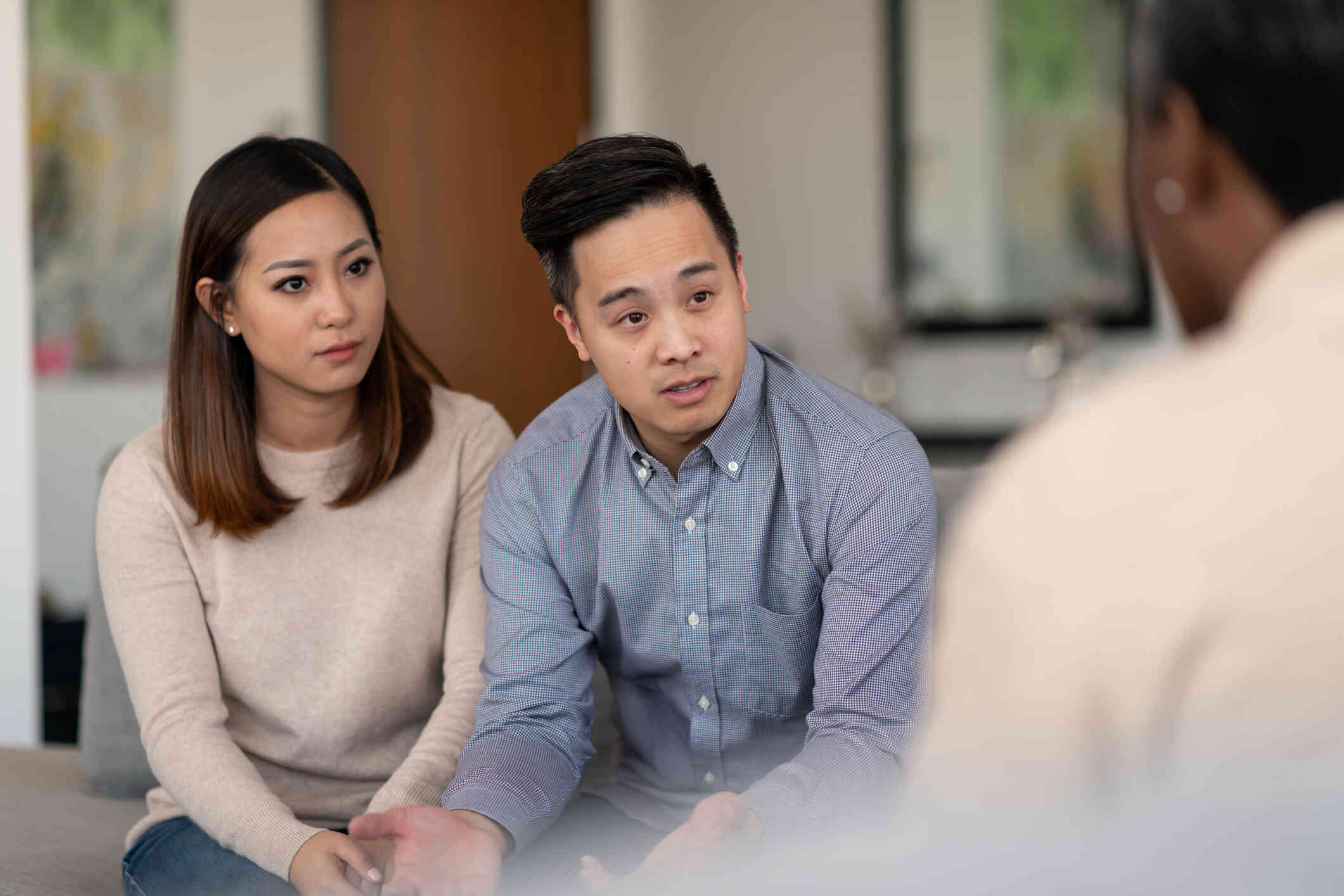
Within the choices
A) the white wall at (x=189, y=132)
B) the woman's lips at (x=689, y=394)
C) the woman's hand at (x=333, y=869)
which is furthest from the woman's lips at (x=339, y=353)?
the white wall at (x=189, y=132)

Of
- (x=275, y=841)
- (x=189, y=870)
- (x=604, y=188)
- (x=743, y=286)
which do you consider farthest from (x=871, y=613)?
(x=189, y=870)

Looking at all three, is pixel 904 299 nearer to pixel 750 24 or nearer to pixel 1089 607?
pixel 750 24

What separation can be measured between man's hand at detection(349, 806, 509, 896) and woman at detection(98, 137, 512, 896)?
215 millimetres

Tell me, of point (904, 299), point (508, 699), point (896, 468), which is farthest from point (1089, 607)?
point (904, 299)

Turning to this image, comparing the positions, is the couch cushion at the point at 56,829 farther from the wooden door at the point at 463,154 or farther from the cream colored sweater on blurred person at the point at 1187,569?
the wooden door at the point at 463,154

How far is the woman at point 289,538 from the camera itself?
1573 mm

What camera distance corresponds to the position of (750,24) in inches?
184

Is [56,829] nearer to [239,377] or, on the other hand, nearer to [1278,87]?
[239,377]

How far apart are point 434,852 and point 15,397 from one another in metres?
1.69

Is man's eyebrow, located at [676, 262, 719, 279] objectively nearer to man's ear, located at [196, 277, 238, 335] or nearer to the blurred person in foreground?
man's ear, located at [196, 277, 238, 335]

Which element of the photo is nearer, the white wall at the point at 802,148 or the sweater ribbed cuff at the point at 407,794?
the sweater ribbed cuff at the point at 407,794

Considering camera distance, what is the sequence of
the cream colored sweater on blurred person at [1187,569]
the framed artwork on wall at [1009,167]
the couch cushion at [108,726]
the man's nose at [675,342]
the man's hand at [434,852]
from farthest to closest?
1. the framed artwork on wall at [1009,167]
2. the couch cushion at [108,726]
3. the man's nose at [675,342]
4. the man's hand at [434,852]
5. the cream colored sweater on blurred person at [1187,569]

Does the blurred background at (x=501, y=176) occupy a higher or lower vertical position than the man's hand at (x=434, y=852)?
higher

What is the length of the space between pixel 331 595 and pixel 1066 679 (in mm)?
1322
